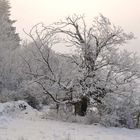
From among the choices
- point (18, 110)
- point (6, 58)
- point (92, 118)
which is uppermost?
point (6, 58)

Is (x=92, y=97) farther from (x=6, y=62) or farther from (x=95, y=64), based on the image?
(x=6, y=62)

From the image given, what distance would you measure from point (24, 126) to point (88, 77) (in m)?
4.85

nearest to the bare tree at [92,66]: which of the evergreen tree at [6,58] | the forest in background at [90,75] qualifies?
the forest in background at [90,75]

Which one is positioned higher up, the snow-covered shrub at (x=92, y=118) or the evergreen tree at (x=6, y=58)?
the evergreen tree at (x=6, y=58)

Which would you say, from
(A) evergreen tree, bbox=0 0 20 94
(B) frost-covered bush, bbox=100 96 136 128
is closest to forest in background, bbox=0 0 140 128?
(B) frost-covered bush, bbox=100 96 136 128

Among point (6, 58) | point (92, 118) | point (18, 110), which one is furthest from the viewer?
point (6, 58)

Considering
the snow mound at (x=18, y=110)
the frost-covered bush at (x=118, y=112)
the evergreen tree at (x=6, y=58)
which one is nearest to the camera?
the frost-covered bush at (x=118, y=112)

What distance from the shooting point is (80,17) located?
626 inches

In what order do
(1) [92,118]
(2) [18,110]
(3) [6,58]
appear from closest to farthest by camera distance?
(1) [92,118] → (2) [18,110] → (3) [6,58]

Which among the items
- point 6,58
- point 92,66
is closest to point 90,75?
point 92,66

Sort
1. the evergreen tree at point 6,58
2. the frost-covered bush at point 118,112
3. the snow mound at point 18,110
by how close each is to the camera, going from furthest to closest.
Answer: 1. the evergreen tree at point 6,58
2. the snow mound at point 18,110
3. the frost-covered bush at point 118,112

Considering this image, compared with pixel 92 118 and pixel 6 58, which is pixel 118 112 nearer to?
pixel 92 118

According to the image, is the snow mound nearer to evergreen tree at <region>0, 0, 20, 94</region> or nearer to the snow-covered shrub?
the snow-covered shrub

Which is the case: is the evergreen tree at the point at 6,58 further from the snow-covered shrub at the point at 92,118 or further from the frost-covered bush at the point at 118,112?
the frost-covered bush at the point at 118,112
